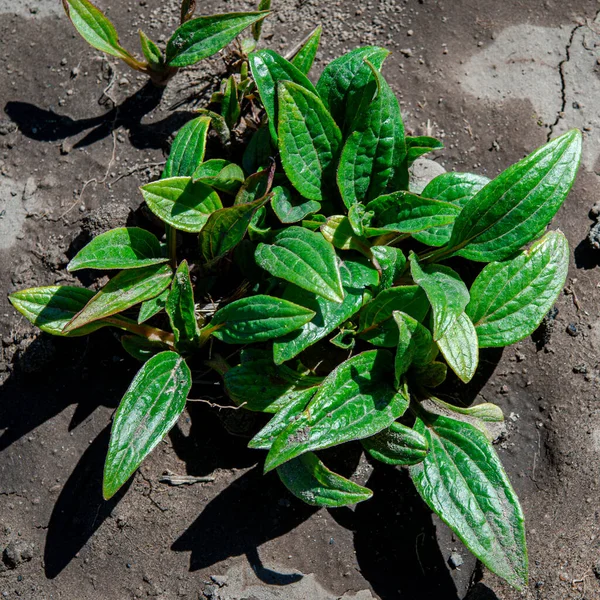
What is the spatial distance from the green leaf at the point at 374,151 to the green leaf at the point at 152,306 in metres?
0.78

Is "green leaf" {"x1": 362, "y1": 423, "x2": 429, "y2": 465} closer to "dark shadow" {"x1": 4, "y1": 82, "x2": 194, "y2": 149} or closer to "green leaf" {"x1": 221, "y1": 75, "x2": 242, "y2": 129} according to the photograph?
"green leaf" {"x1": 221, "y1": 75, "x2": 242, "y2": 129}

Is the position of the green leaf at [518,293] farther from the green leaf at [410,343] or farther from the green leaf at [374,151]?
the green leaf at [374,151]

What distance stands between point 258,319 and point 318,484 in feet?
2.02

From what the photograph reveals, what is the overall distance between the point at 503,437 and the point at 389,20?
78.4 inches

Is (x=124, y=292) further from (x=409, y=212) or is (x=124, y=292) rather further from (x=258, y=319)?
(x=409, y=212)

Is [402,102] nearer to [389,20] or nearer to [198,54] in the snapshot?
[389,20]

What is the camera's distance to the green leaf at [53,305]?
2148 mm

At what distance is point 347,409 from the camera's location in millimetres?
1990

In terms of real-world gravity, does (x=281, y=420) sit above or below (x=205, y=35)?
→ below

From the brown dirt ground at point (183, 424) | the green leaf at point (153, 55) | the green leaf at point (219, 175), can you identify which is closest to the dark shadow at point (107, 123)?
the brown dirt ground at point (183, 424)

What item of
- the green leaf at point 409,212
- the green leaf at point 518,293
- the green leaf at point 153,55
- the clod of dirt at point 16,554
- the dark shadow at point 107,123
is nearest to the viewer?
the green leaf at point 409,212

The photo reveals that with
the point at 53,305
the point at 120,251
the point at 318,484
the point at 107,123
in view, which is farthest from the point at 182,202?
the point at 318,484

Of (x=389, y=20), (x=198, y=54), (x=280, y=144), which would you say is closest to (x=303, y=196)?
(x=280, y=144)

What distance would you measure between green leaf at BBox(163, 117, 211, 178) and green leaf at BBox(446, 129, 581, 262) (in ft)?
3.24
